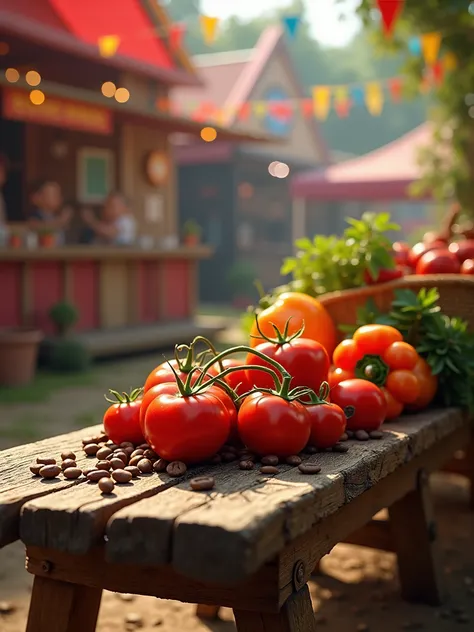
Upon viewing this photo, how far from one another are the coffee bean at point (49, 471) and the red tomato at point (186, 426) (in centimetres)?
24

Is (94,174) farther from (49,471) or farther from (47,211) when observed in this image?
(49,471)

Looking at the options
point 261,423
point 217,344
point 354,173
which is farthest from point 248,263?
point 261,423

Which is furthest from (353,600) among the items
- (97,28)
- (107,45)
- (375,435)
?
(97,28)

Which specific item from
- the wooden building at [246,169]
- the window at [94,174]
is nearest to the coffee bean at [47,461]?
the window at [94,174]

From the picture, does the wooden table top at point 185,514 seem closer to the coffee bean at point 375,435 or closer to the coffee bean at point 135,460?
the coffee bean at point 135,460

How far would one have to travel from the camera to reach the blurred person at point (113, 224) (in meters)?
11.8

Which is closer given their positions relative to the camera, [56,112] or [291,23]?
[56,112]

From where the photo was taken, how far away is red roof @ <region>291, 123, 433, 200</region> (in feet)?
52.7

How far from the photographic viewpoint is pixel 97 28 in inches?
512

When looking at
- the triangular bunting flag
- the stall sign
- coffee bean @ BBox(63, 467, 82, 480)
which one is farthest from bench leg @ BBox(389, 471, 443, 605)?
the triangular bunting flag

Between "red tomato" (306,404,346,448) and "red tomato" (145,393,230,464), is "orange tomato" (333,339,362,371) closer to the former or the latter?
"red tomato" (306,404,346,448)

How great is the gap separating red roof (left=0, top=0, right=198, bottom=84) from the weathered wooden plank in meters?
9.18

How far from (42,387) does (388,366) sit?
6243mm

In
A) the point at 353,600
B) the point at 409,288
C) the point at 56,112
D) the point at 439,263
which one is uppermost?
the point at 56,112
